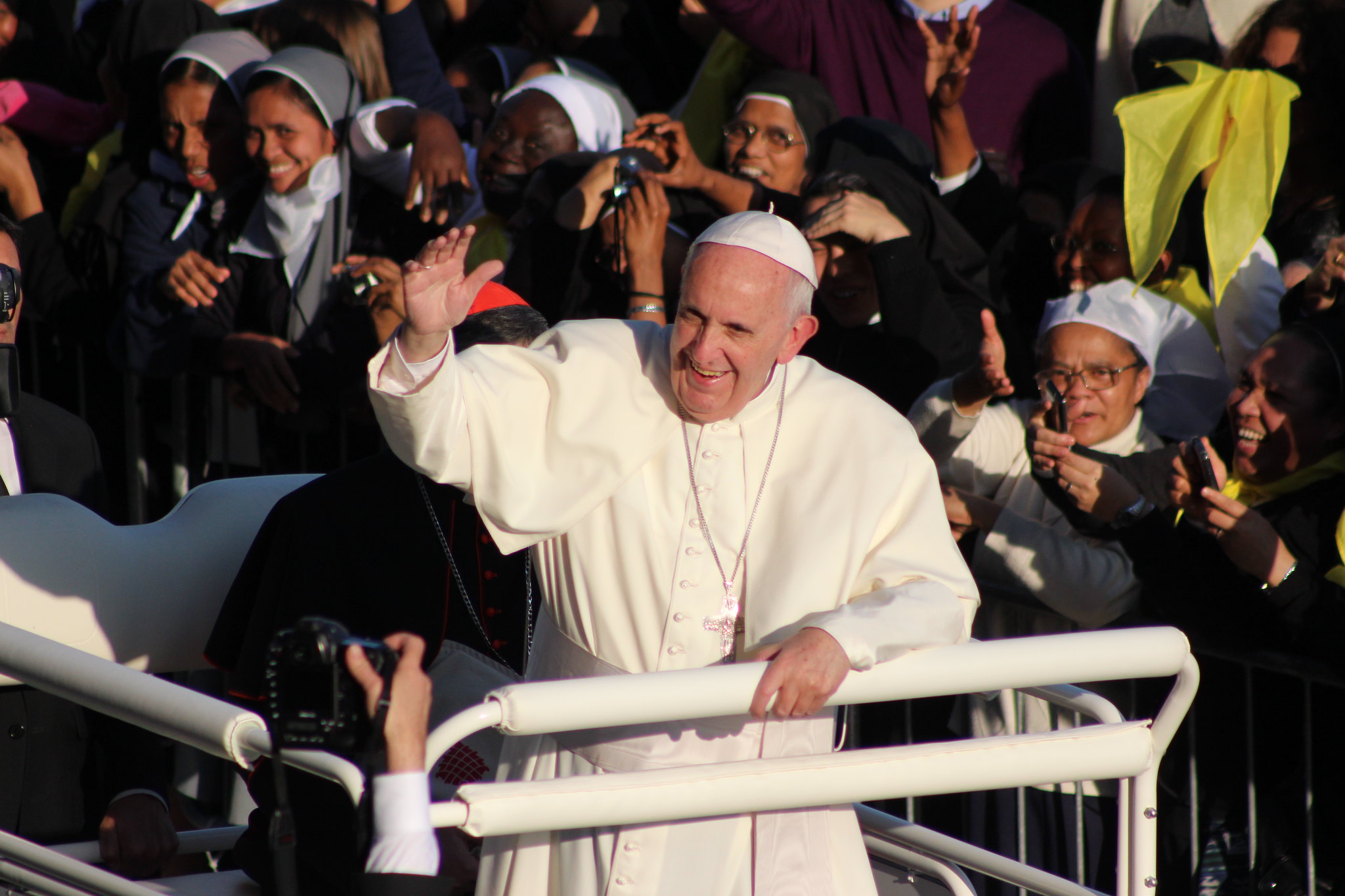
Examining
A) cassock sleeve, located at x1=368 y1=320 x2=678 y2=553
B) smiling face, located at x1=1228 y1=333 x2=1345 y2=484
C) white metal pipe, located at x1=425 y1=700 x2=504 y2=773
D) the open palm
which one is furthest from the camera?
smiling face, located at x1=1228 y1=333 x2=1345 y2=484

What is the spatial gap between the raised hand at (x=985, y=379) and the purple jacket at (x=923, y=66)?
→ 162cm

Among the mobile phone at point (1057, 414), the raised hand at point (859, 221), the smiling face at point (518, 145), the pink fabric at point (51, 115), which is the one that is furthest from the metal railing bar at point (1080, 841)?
the pink fabric at point (51, 115)

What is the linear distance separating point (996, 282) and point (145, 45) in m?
3.51

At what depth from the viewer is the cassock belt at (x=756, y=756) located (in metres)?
2.59

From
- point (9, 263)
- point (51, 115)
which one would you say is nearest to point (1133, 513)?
point (9, 263)

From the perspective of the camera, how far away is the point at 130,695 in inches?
84.0

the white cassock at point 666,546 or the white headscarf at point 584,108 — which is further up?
the white headscarf at point 584,108

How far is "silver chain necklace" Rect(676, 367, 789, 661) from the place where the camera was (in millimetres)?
2691

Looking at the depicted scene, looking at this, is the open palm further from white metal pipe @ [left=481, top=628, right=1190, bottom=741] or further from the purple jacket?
the purple jacket

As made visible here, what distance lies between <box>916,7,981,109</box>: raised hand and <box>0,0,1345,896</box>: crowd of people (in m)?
0.01

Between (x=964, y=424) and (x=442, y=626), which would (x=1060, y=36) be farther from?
(x=442, y=626)

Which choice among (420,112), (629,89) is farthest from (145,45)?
(629,89)

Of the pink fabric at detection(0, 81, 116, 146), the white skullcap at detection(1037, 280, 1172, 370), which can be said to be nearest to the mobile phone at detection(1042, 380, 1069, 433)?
the white skullcap at detection(1037, 280, 1172, 370)

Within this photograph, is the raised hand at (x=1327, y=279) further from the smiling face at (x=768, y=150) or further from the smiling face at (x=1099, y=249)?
the smiling face at (x=768, y=150)
